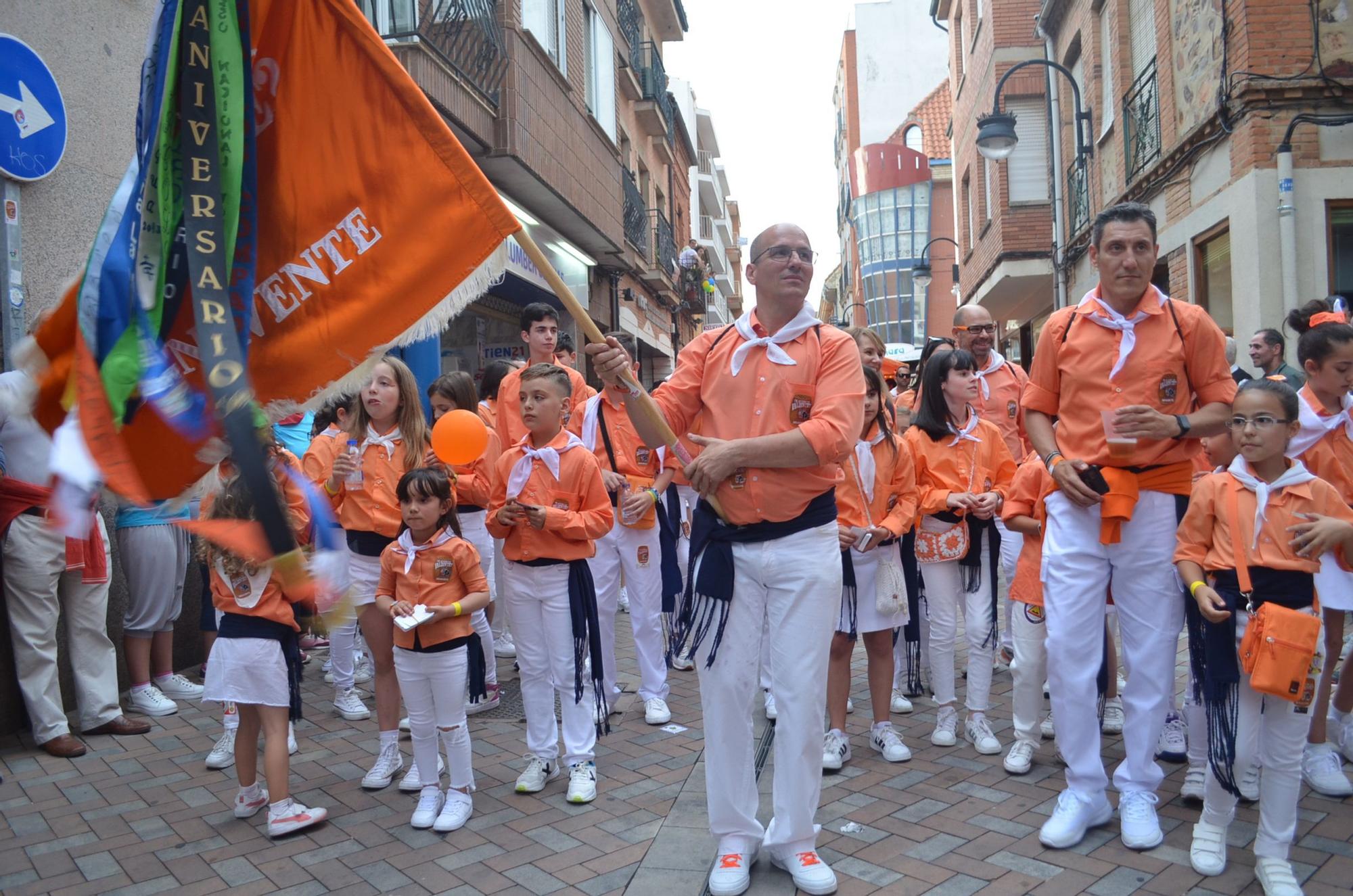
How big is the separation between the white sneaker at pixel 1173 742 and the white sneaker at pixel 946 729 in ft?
3.11

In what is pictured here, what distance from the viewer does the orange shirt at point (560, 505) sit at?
4719 millimetres

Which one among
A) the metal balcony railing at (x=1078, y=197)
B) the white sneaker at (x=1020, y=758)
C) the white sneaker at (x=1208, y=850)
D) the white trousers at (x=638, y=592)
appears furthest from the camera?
the metal balcony railing at (x=1078, y=197)

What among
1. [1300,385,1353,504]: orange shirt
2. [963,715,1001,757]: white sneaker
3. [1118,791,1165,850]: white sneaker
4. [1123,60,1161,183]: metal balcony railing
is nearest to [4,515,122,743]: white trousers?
[963,715,1001,757]: white sneaker

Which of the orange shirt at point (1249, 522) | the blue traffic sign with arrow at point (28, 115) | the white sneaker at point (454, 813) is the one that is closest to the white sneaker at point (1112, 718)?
the orange shirt at point (1249, 522)

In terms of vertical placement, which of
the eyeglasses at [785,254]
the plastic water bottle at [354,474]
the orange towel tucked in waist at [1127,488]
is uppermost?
the eyeglasses at [785,254]

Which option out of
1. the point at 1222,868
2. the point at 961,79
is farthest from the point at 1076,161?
the point at 1222,868

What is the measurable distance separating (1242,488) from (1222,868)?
134 cm

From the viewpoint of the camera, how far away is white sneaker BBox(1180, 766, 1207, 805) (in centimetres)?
423

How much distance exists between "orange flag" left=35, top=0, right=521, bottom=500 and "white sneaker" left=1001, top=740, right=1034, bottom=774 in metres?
3.34

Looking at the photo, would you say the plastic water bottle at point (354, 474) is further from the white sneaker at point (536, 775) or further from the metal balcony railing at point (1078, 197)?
the metal balcony railing at point (1078, 197)

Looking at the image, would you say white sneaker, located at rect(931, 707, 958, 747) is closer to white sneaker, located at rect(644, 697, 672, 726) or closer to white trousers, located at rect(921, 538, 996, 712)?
white trousers, located at rect(921, 538, 996, 712)

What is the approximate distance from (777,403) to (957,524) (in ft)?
7.00

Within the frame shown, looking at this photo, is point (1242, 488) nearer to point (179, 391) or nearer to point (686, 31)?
point (179, 391)

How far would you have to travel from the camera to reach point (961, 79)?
24938mm
